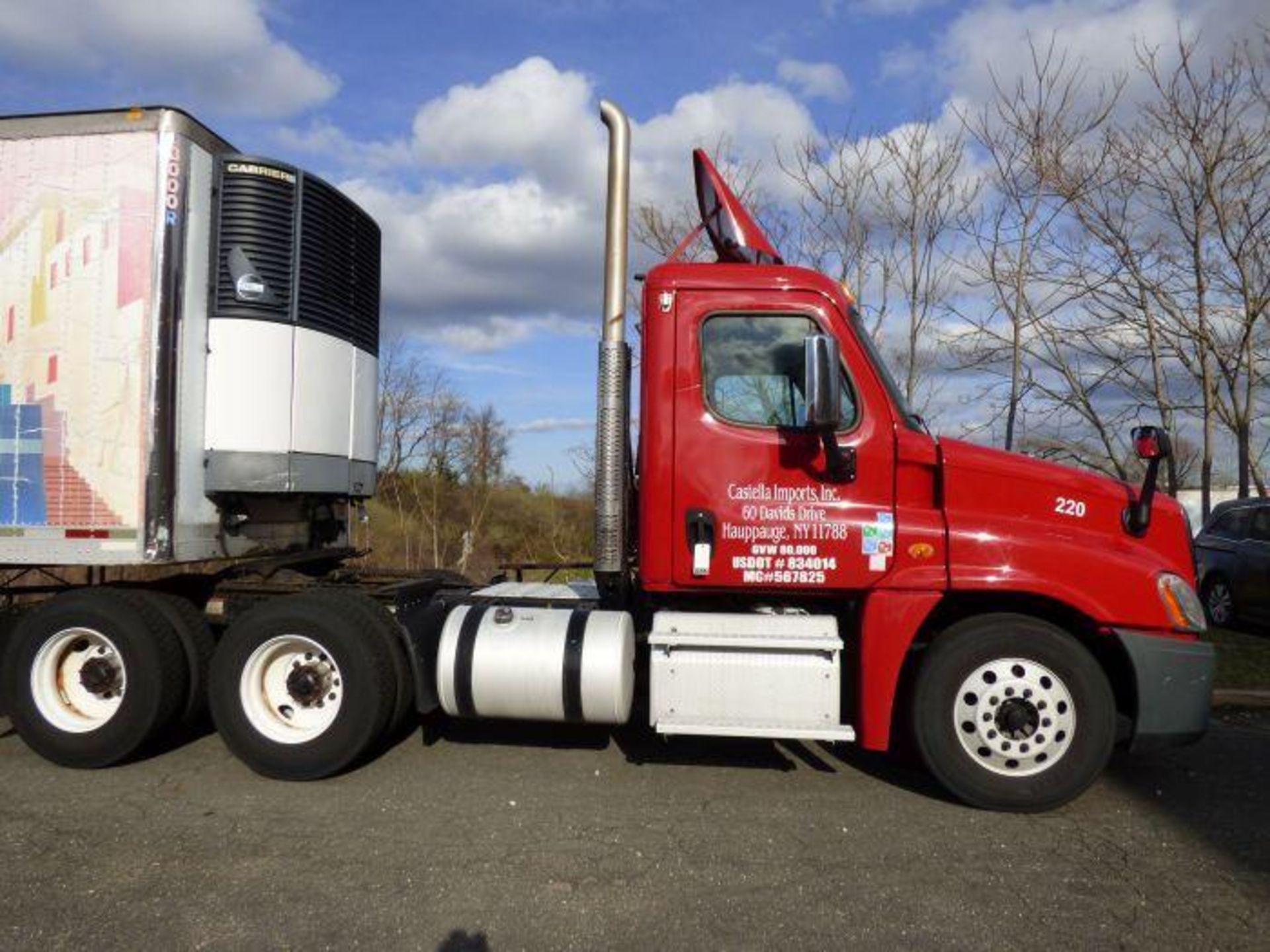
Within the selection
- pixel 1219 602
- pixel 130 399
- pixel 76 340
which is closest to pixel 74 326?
pixel 76 340

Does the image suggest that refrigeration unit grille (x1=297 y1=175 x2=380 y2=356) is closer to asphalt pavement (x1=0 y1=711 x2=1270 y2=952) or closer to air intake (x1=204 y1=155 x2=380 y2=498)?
air intake (x1=204 y1=155 x2=380 y2=498)

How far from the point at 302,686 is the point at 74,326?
88.1 inches

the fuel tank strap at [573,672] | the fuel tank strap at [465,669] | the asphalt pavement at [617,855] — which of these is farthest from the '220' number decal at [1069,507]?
the fuel tank strap at [465,669]

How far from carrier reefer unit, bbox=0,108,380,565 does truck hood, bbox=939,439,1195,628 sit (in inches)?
145

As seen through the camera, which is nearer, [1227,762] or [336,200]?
[1227,762]

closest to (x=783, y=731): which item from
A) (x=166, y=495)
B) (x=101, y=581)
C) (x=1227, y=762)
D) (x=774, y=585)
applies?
(x=774, y=585)

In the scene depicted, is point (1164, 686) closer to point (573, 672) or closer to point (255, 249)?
point (573, 672)

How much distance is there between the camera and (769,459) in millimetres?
4582

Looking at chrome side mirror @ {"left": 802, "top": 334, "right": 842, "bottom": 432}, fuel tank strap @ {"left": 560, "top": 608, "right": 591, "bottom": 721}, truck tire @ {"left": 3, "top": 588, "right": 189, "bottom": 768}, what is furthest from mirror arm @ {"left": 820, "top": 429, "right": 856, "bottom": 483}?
truck tire @ {"left": 3, "top": 588, "right": 189, "bottom": 768}

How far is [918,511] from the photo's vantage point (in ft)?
14.9

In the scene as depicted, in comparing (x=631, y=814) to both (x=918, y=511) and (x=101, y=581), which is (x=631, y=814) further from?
(x=101, y=581)

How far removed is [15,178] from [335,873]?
4.00 m

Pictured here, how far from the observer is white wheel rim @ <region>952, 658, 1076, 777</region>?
434 cm

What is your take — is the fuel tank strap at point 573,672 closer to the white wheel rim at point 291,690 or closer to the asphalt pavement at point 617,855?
the asphalt pavement at point 617,855
